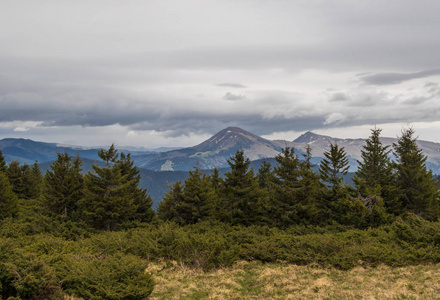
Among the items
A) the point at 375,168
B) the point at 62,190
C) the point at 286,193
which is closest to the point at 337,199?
the point at 286,193

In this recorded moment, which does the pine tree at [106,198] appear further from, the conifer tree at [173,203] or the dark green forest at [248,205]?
the conifer tree at [173,203]

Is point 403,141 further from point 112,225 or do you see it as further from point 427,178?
point 112,225

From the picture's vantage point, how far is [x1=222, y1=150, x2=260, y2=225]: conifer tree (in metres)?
34.2

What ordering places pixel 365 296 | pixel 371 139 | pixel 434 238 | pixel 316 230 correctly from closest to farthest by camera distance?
pixel 365 296 → pixel 434 238 → pixel 316 230 → pixel 371 139

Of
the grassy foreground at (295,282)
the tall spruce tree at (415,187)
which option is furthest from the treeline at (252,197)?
the grassy foreground at (295,282)

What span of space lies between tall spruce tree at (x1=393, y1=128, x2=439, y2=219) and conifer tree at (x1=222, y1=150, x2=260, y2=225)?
17.0 meters

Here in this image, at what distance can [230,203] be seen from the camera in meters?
35.2

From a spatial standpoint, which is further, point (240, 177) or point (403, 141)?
point (403, 141)

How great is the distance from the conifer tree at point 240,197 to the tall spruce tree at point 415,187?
55.9 feet

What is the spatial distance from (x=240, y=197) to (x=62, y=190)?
21.7m

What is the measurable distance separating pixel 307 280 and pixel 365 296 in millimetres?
3177

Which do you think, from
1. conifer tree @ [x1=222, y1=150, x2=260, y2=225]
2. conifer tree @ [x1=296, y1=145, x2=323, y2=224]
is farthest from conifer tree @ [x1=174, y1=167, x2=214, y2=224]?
conifer tree @ [x1=296, y1=145, x2=323, y2=224]

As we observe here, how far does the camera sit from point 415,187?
34969 millimetres

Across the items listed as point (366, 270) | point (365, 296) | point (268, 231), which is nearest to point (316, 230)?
point (268, 231)
